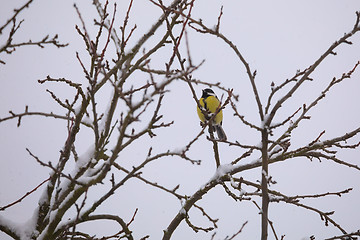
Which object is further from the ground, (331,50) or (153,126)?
(331,50)

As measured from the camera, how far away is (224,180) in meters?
3.10

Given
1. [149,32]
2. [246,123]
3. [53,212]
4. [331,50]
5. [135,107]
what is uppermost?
[149,32]

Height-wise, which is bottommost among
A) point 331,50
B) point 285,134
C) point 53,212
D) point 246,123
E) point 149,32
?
point 53,212

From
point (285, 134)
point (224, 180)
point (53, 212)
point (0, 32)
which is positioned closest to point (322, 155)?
point (285, 134)

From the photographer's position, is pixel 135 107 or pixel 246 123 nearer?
pixel 135 107

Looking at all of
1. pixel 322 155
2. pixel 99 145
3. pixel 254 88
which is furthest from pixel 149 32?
pixel 322 155

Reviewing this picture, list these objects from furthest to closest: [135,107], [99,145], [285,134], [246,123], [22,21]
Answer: [22,21]
[285,134]
[99,145]
[246,123]
[135,107]

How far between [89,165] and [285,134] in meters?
1.84

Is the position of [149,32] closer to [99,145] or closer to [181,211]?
[99,145]

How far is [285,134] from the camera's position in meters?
3.01

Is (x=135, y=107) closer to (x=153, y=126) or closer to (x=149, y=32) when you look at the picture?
(x=153, y=126)

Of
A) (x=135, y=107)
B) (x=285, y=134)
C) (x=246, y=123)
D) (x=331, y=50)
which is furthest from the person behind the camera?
(x=285, y=134)

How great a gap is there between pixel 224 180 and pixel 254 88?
131cm

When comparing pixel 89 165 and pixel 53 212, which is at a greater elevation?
pixel 89 165
